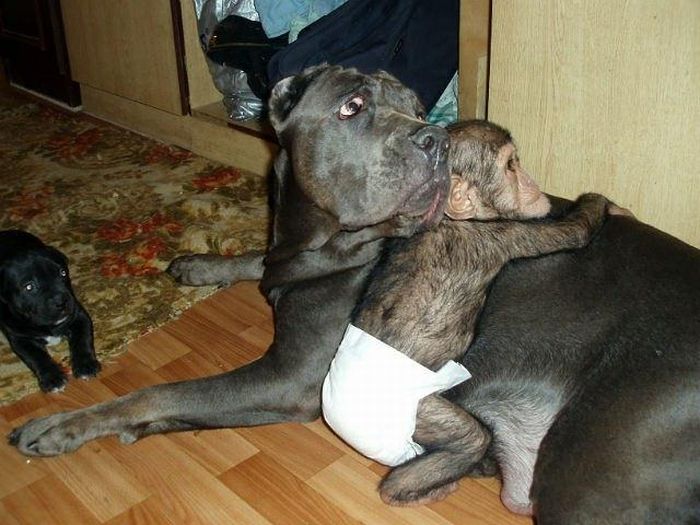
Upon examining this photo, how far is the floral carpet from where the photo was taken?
2.71 m

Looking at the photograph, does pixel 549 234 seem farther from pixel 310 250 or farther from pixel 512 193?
pixel 310 250

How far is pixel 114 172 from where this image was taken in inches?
152

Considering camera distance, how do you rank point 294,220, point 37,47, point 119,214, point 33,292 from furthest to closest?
point 37,47 → point 119,214 → point 33,292 → point 294,220


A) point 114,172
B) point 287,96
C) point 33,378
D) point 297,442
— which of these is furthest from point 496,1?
point 114,172

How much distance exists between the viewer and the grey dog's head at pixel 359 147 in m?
1.86

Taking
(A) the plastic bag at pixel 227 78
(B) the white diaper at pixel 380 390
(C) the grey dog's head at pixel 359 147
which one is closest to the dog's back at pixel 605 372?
(B) the white diaper at pixel 380 390

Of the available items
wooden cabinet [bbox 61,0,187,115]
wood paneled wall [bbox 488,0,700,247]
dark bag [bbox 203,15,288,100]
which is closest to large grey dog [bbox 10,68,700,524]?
wood paneled wall [bbox 488,0,700,247]

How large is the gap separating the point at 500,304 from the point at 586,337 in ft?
0.73

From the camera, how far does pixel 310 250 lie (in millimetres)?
2061

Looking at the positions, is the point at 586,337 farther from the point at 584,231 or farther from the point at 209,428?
the point at 209,428

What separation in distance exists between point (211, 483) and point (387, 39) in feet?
5.77

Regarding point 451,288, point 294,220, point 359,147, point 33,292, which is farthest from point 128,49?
point 451,288

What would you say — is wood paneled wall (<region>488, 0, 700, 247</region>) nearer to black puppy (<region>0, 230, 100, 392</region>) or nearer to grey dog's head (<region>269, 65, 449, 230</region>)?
grey dog's head (<region>269, 65, 449, 230</region>)

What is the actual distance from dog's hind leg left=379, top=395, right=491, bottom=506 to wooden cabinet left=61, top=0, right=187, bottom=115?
9.13 feet
